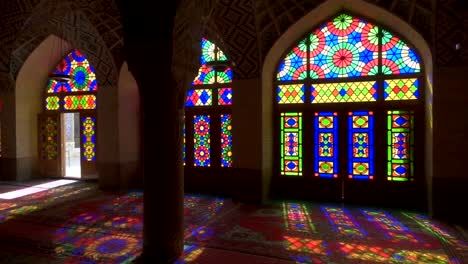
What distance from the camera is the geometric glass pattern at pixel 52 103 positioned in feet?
30.7

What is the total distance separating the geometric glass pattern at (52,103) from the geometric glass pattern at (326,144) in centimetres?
701

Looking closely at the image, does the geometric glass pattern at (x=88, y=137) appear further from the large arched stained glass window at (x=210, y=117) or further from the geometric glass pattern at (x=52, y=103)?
the large arched stained glass window at (x=210, y=117)

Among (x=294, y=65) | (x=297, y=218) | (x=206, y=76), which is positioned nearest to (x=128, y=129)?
(x=206, y=76)

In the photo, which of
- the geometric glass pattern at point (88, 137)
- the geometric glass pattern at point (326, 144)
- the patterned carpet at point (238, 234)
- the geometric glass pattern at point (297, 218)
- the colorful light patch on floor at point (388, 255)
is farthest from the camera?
the geometric glass pattern at point (88, 137)

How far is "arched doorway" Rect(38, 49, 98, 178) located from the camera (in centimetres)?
884

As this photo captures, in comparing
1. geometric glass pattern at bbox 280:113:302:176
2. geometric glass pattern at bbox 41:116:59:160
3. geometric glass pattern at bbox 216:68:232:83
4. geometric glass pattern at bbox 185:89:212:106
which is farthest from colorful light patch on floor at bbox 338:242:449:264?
geometric glass pattern at bbox 41:116:59:160

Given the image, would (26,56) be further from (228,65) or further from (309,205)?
(309,205)

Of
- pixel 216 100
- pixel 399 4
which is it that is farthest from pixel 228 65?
pixel 399 4

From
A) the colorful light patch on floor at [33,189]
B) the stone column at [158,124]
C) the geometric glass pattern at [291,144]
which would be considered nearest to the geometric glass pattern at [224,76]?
the geometric glass pattern at [291,144]

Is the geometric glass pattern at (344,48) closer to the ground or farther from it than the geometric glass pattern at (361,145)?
farther from it

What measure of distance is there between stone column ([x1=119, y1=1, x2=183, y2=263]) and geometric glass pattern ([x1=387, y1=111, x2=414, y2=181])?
4.25 meters

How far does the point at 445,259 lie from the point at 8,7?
8.83 metres

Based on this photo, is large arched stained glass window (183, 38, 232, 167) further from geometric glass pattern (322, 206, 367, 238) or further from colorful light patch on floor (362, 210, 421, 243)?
colorful light patch on floor (362, 210, 421, 243)

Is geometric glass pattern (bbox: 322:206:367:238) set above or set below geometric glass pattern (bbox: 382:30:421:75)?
below
